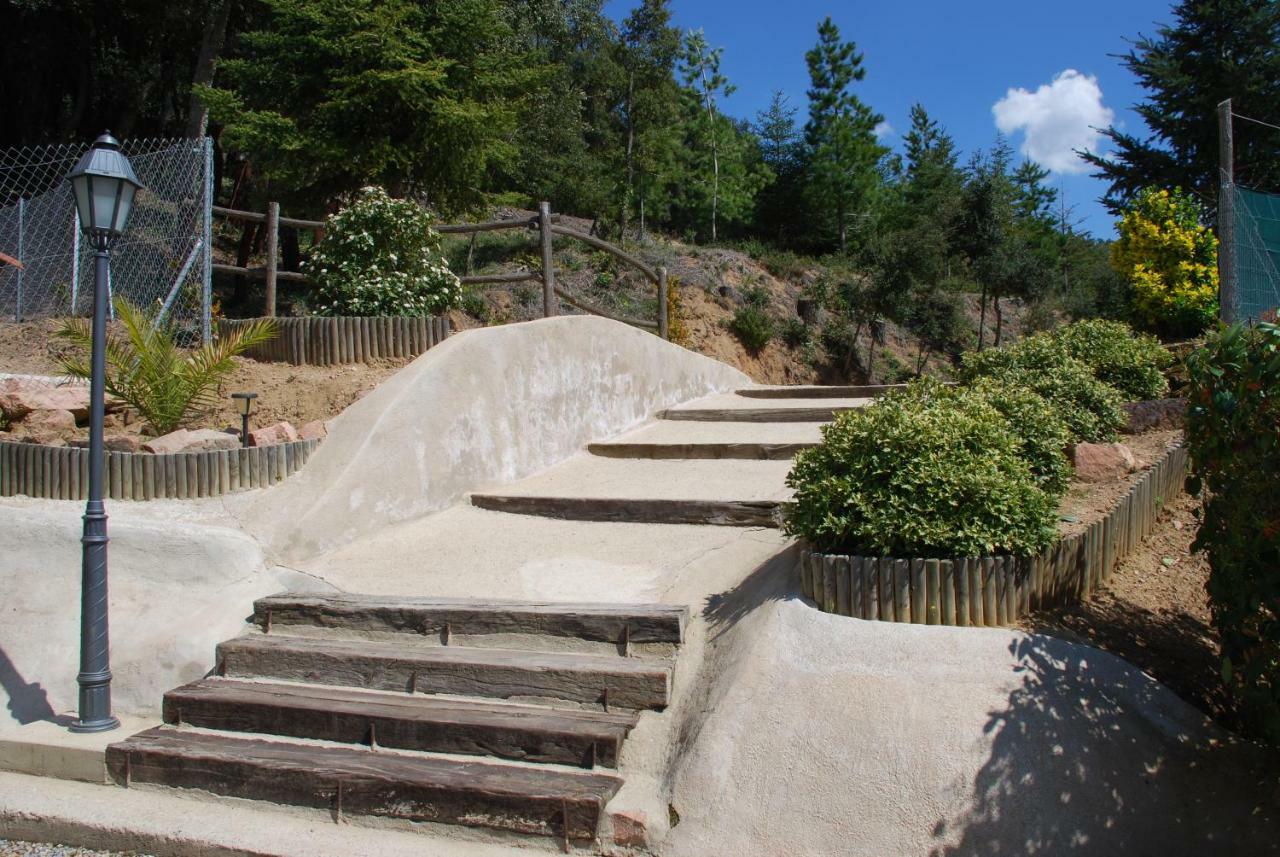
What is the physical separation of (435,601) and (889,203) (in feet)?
101

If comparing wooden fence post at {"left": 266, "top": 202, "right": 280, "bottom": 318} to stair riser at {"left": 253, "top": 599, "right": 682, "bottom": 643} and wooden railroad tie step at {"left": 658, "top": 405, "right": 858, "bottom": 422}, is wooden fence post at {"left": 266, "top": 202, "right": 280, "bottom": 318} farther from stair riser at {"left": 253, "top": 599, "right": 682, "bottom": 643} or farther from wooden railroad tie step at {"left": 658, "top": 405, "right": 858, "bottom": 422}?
stair riser at {"left": 253, "top": 599, "right": 682, "bottom": 643}

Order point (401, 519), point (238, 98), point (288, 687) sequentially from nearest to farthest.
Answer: point (288, 687) < point (401, 519) < point (238, 98)

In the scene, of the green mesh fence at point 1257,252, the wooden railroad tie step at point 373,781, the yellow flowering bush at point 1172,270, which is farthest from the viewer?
the yellow flowering bush at point 1172,270

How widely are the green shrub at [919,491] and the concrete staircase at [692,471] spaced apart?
115cm

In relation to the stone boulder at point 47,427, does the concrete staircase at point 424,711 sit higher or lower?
lower

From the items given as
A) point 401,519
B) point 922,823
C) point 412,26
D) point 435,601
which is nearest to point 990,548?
point 922,823

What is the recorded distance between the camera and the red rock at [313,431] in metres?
5.80

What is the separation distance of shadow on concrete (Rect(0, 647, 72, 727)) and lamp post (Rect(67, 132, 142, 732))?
8.7 inches

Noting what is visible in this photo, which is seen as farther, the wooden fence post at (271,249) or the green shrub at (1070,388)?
the wooden fence post at (271,249)

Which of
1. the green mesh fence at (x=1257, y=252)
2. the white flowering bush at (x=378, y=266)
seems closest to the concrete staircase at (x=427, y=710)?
the white flowering bush at (x=378, y=266)

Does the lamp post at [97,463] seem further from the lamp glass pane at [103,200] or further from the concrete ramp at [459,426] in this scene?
the concrete ramp at [459,426]

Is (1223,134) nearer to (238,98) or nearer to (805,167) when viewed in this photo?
(238,98)

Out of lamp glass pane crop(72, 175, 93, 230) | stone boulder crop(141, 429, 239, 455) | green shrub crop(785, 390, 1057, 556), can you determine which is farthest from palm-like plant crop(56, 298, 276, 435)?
green shrub crop(785, 390, 1057, 556)

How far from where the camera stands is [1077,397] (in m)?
5.75
